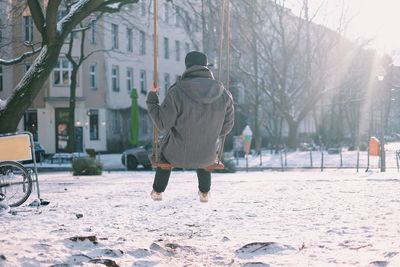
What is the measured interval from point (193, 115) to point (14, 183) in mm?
4452

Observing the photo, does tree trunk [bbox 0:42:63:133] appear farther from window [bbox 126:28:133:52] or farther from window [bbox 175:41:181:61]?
window [bbox 175:41:181:61]

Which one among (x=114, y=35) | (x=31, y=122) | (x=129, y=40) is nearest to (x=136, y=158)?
(x=31, y=122)

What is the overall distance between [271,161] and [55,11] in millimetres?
25851

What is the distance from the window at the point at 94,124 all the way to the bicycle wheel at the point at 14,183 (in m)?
40.4

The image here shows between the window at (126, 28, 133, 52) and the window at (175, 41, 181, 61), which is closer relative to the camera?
the window at (126, 28, 133, 52)

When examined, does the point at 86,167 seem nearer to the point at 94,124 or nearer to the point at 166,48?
the point at 94,124

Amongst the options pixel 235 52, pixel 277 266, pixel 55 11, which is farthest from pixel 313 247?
pixel 235 52

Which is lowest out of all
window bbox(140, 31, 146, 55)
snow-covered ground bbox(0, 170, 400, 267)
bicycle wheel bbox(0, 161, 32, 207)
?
snow-covered ground bbox(0, 170, 400, 267)

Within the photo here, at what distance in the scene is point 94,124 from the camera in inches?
1997

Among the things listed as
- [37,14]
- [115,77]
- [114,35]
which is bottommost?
[37,14]

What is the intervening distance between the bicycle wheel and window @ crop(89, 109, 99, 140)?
40401 mm

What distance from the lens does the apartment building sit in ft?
160

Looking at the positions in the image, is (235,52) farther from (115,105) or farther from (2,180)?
(2,180)

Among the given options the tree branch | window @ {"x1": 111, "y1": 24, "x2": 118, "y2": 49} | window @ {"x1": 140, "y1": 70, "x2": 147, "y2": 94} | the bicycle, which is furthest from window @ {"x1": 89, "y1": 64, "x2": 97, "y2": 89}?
the bicycle
